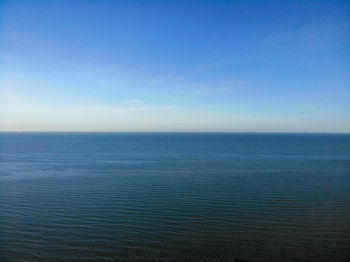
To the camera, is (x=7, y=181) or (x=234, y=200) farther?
(x=7, y=181)

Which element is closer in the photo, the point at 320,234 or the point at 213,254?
the point at 213,254

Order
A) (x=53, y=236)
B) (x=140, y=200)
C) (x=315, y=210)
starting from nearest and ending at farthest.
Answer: (x=53, y=236)
(x=315, y=210)
(x=140, y=200)

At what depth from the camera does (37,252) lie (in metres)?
17.5

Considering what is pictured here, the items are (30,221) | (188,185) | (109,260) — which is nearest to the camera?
(109,260)

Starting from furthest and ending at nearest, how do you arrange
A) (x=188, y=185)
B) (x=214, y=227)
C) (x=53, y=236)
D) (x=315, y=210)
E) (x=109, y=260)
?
(x=188, y=185), (x=315, y=210), (x=214, y=227), (x=53, y=236), (x=109, y=260)

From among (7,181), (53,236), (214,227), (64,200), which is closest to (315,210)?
(214,227)

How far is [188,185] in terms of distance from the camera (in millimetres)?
38281

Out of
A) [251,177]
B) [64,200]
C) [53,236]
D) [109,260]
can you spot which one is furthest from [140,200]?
[251,177]

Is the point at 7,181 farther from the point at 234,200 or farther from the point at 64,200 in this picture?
the point at 234,200

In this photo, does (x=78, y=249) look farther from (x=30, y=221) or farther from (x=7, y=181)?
(x=7, y=181)

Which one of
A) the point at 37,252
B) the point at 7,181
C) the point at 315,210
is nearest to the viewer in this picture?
the point at 37,252

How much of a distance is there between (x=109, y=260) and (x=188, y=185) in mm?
22835

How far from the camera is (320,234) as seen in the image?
2048 cm

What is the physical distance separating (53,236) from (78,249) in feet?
12.1
